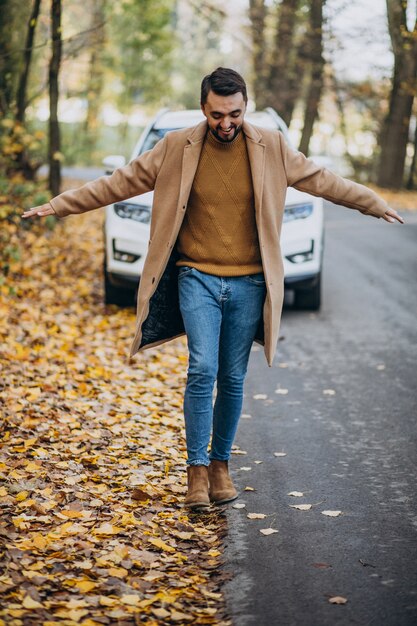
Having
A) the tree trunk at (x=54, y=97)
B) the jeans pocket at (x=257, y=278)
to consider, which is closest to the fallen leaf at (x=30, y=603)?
the jeans pocket at (x=257, y=278)

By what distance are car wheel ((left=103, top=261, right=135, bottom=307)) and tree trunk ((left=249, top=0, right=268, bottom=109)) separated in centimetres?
1972

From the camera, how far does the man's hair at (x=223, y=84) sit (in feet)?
14.6

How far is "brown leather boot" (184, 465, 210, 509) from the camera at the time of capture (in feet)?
16.0

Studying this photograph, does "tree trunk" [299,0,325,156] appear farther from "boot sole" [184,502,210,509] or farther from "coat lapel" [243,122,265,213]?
"boot sole" [184,502,210,509]

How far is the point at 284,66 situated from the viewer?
28.0 metres

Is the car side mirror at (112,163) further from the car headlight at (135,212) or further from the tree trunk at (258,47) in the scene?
the tree trunk at (258,47)

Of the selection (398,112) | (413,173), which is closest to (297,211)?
(398,112)

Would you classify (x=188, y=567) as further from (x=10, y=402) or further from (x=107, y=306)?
(x=107, y=306)

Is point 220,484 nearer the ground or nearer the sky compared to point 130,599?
nearer the ground

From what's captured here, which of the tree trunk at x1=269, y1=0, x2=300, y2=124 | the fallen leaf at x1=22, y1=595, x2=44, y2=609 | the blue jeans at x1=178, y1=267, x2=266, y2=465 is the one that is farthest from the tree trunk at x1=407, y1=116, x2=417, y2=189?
the fallen leaf at x1=22, y1=595, x2=44, y2=609

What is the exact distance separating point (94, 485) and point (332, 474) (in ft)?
Answer: 4.73

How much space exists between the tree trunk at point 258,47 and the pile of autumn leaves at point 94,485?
2074cm

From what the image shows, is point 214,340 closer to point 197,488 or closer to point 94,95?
point 197,488

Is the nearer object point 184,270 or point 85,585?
point 85,585
